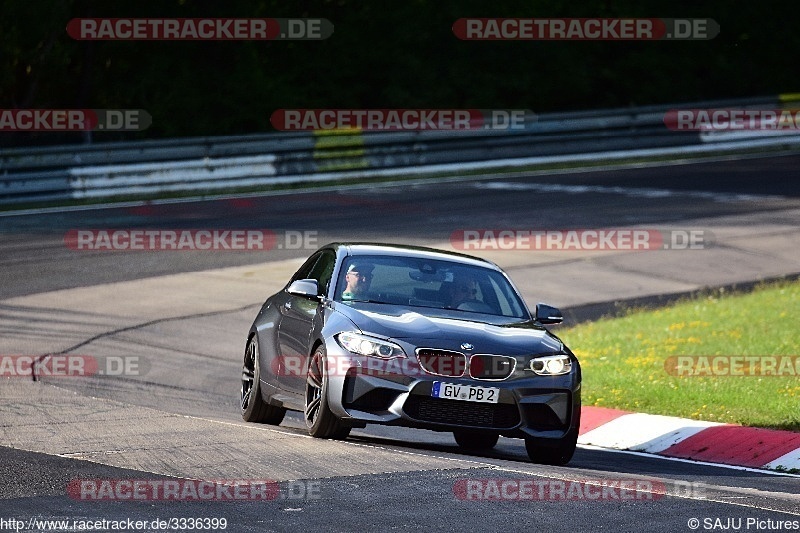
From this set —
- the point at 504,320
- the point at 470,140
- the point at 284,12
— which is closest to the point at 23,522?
the point at 504,320

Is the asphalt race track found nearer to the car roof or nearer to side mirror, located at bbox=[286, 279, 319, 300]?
side mirror, located at bbox=[286, 279, 319, 300]

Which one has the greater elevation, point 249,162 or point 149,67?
point 149,67

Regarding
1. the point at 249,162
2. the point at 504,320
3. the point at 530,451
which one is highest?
the point at 249,162

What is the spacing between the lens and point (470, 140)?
1176 inches

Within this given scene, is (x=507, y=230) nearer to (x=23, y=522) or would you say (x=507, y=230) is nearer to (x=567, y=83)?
(x=567, y=83)

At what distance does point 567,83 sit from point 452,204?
1181cm

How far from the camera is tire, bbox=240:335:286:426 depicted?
11.7m
